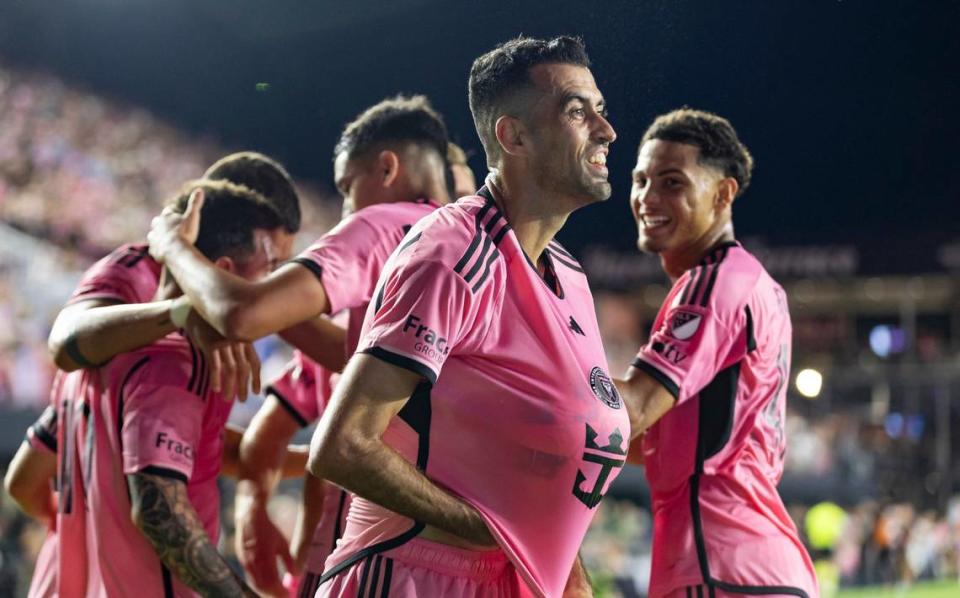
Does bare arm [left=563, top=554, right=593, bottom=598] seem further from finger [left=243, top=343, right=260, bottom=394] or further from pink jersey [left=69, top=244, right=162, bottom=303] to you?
pink jersey [left=69, top=244, right=162, bottom=303]

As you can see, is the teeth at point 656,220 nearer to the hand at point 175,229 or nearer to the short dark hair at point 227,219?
the short dark hair at point 227,219

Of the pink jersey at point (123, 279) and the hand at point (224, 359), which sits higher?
the pink jersey at point (123, 279)

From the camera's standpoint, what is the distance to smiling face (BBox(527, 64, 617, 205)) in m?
2.46

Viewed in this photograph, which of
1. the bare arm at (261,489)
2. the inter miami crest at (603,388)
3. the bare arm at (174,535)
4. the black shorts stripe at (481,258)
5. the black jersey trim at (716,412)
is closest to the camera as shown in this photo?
the black shorts stripe at (481,258)

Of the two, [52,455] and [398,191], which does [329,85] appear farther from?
[52,455]

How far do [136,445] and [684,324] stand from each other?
5.06 feet

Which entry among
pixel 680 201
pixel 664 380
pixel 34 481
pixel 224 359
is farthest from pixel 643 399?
pixel 34 481

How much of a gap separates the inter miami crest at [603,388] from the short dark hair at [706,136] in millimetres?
1542

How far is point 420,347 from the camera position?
2.07m

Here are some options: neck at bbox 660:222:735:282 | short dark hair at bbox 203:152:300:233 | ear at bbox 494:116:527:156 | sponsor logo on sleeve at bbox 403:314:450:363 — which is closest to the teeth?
neck at bbox 660:222:735:282

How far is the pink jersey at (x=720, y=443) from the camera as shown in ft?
10.6

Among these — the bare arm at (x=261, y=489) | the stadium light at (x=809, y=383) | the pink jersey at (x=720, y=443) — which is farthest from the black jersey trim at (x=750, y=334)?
the stadium light at (x=809, y=383)

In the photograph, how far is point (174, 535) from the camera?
291 centimetres

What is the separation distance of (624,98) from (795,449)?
52.4 feet
